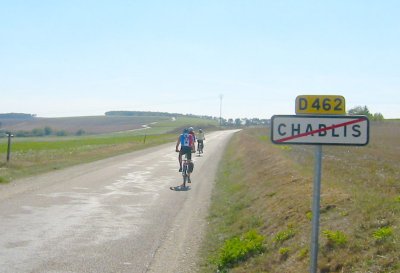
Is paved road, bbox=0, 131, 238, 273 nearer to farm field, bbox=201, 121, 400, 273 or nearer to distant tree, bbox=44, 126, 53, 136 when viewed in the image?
farm field, bbox=201, 121, 400, 273

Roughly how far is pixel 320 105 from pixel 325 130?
0.26m

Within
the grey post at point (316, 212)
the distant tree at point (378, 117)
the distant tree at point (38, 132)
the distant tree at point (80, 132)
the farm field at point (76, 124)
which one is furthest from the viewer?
the distant tree at point (378, 117)

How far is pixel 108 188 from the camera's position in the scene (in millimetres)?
17266

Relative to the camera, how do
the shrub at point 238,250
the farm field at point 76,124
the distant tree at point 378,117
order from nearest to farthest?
the shrub at point 238,250, the farm field at point 76,124, the distant tree at point 378,117

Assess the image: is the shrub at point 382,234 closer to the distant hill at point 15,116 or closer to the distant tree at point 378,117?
the distant tree at point 378,117

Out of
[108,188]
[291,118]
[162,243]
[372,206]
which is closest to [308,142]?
[291,118]

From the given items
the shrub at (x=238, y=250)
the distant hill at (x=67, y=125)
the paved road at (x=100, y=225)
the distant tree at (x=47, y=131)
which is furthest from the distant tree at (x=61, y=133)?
the shrub at (x=238, y=250)

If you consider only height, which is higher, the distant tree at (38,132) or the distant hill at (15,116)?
the distant hill at (15,116)

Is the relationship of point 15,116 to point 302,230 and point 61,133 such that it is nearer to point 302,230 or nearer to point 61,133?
point 61,133

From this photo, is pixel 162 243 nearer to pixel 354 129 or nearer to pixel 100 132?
pixel 354 129

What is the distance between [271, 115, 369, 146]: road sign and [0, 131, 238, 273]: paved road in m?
3.26

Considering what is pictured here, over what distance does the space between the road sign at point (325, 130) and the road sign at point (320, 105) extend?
0.32 ft

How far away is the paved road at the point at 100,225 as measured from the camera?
823 cm

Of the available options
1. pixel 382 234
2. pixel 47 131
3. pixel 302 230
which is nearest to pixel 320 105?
pixel 382 234
